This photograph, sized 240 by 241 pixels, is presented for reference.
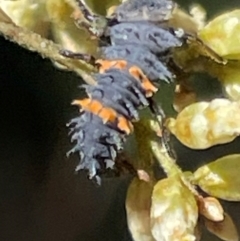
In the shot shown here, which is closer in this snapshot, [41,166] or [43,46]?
[43,46]

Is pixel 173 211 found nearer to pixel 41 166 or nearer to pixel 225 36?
pixel 225 36

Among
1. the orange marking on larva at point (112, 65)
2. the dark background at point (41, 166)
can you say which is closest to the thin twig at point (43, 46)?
the orange marking on larva at point (112, 65)

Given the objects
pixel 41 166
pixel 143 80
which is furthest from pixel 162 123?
pixel 41 166

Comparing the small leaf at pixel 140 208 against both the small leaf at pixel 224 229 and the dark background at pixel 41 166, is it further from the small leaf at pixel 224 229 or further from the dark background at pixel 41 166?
the dark background at pixel 41 166

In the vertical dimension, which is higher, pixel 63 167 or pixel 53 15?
pixel 53 15

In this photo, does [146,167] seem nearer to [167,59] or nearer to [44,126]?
[167,59]

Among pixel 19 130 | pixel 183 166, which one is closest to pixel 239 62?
pixel 183 166

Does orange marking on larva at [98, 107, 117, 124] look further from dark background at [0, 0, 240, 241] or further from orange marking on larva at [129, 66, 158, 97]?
dark background at [0, 0, 240, 241]
